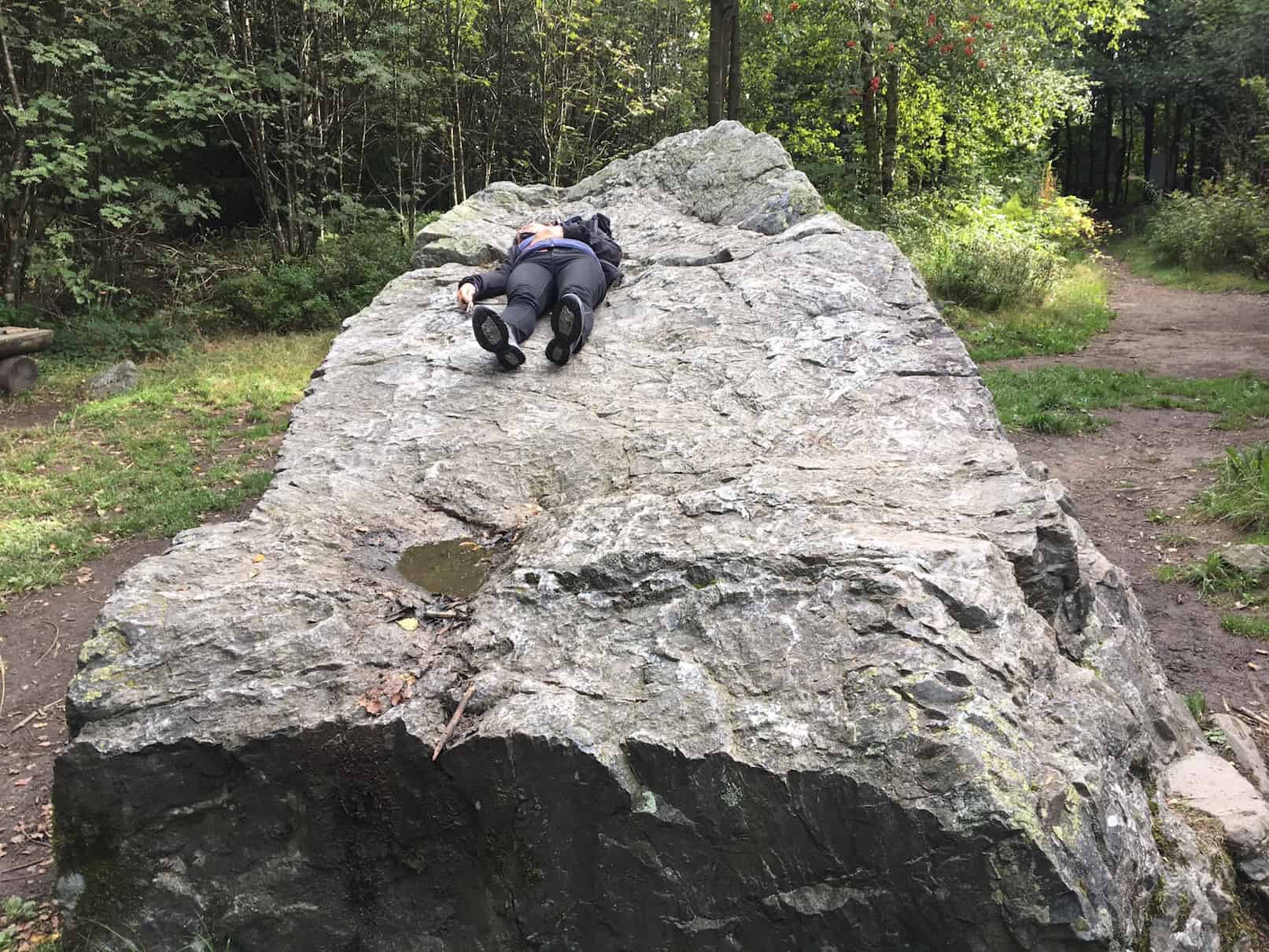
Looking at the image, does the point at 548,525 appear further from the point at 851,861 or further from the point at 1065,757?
the point at 1065,757

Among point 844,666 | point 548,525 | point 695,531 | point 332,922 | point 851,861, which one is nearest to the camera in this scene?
point 851,861

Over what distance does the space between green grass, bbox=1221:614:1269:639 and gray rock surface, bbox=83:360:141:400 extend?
9.22m

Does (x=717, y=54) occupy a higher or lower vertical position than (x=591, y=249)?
higher

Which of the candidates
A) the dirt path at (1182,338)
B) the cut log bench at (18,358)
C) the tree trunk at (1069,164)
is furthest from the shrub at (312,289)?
the tree trunk at (1069,164)

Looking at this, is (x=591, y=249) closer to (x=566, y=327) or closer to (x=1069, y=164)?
(x=566, y=327)

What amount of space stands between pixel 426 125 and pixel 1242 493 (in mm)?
11256

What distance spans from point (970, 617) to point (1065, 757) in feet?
1.37

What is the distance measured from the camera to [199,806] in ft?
8.05

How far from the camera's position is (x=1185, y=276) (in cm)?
1644

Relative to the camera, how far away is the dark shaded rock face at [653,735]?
7.04 feet

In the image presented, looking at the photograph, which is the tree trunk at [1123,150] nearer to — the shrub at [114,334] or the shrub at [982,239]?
the shrub at [982,239]

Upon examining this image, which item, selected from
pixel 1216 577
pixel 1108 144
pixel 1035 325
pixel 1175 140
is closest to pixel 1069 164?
pixel 1108 144

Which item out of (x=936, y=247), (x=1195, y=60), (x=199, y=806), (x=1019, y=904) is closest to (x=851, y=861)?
(x=1019, y=904)

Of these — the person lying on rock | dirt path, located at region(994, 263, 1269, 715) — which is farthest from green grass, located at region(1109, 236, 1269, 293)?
the person lying on rock
